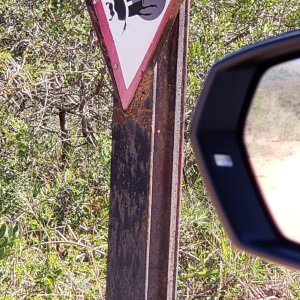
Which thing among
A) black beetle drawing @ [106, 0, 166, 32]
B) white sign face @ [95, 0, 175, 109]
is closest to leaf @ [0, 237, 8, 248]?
white sign face @ [95, 0, 175, 109]

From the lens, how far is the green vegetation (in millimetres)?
3797

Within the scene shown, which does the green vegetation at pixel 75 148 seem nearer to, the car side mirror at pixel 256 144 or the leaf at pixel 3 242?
the leaf at pixel 3 242

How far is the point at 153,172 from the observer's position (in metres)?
2.32

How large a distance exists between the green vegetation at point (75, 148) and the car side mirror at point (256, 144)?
8.61 feet

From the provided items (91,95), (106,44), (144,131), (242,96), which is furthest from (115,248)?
(91,95)

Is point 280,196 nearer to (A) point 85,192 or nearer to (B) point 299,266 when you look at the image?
(B) point 299,266

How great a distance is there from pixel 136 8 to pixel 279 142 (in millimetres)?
1216

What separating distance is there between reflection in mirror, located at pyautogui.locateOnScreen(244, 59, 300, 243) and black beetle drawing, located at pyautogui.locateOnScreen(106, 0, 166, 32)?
3.46 feet

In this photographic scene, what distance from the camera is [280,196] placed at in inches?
42.3

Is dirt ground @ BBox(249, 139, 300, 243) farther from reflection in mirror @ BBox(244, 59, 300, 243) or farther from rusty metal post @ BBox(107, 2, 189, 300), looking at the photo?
rusty metal post @ BBox(107, 2, 189, 300)

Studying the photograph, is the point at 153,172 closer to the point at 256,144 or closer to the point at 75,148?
the point at 256,144

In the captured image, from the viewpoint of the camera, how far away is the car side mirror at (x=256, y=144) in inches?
41.4

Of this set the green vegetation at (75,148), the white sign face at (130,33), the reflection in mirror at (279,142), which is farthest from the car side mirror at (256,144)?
the green vegetation at (75,148)

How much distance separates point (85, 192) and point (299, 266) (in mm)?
3791
